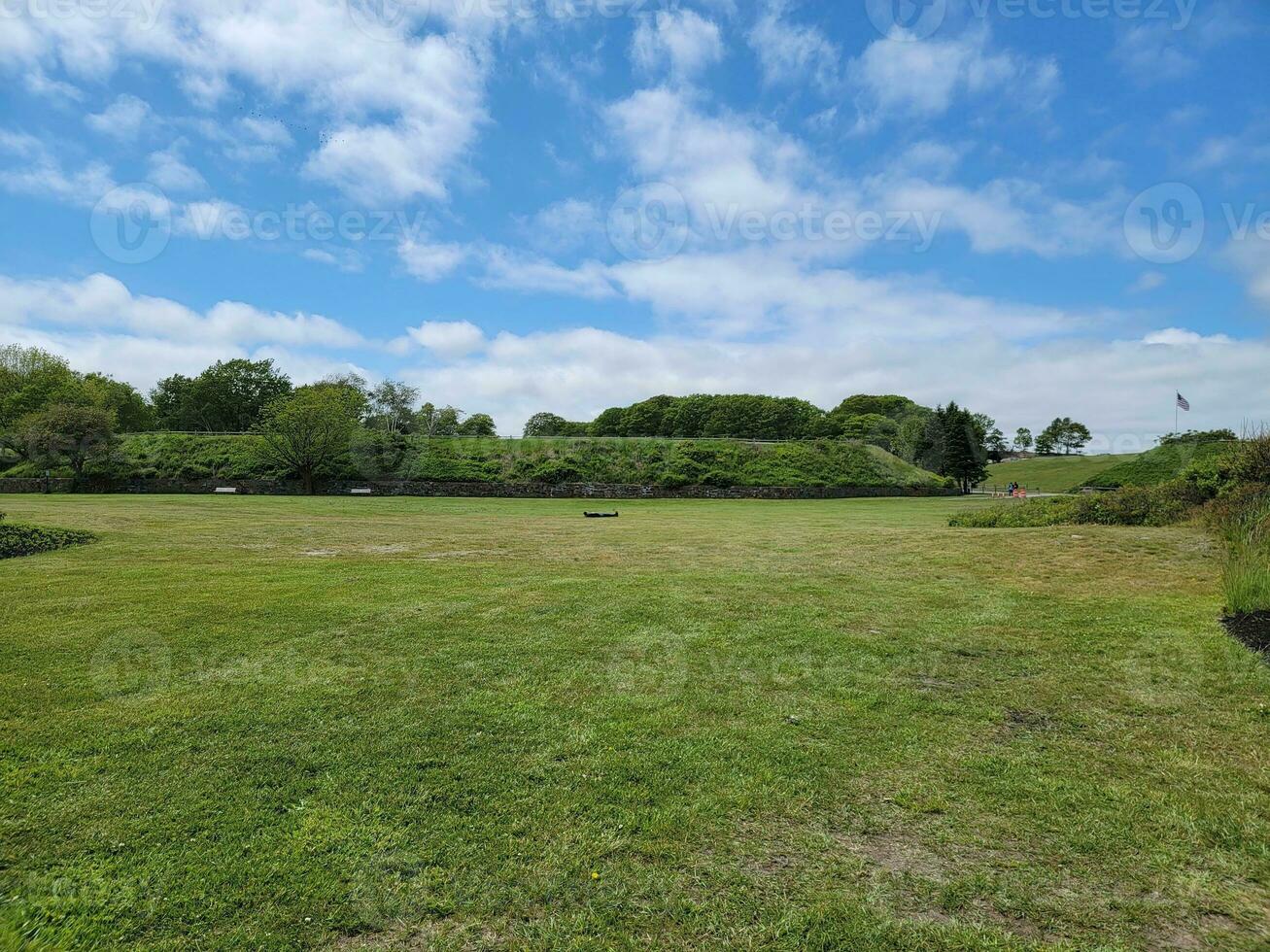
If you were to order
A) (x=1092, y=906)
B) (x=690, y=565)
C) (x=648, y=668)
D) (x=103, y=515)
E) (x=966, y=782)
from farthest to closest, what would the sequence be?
(x=103, y=515) → (x=690, y=565) → (x=648, y=668) → (x=966, y=782) → (x=1092, y=906)

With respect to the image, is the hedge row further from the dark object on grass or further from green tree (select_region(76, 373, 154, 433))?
the dark object on grass

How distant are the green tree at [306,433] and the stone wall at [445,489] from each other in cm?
162

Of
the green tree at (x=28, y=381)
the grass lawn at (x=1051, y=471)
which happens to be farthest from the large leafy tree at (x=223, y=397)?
the grass lawn at (x=1051, y=471)

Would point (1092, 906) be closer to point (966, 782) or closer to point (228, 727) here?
point (966, 782)

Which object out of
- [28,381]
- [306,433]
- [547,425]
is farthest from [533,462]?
[547,425]

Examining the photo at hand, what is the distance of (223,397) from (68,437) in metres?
51.2

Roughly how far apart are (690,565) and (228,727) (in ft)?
25.6

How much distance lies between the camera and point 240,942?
2498 mm

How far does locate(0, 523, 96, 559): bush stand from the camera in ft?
36.9

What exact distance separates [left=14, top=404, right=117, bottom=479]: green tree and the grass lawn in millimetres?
88107

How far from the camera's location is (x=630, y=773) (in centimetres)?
377

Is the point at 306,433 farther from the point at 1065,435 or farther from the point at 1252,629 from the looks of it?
the point at 1065,435

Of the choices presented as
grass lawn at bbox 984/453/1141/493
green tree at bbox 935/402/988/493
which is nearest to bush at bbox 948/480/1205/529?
green tree at bbox 935/402/988/493

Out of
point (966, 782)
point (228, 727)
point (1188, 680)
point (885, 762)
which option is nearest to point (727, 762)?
point (885, 762)
